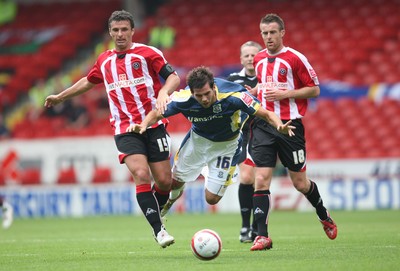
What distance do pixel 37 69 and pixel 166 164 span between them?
1930 centimetres

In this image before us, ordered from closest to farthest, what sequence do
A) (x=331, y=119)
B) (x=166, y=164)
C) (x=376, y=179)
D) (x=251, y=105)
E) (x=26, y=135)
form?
(x=251, y=105), (x=166, y=164), (x=376, y=179), (x=331, y=119), (x=26, y=135)

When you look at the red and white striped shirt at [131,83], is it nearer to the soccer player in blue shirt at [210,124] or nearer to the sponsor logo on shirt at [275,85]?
the soccer player in blue shirt at [210,124]

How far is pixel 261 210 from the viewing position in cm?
929

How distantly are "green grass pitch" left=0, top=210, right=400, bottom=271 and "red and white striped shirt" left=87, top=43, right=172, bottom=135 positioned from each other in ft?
4.72

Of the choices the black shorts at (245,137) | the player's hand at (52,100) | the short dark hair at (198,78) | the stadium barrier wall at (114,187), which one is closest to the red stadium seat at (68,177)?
the stadium barrier wall at (114,187)

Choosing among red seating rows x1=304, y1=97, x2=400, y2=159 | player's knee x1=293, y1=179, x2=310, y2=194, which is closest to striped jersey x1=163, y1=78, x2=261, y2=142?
player's knee x1=293, y1=179, x2=310, y2=194

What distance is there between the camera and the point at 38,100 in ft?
87.3

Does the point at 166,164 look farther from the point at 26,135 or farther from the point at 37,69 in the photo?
the point at 37,69

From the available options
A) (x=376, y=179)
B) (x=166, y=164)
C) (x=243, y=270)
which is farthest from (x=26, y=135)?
(x=243, y=270)

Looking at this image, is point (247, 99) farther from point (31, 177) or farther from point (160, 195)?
point (31, 177)

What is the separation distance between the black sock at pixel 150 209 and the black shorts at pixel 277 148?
1.34 meters

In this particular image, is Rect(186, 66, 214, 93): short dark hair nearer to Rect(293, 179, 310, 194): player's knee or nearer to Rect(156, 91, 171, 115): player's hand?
Rect(156, 91, 171, 115): player's hand

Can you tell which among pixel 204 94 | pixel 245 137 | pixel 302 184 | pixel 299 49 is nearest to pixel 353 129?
pixel 299 49

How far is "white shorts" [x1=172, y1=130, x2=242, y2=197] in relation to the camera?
955 centimetres
